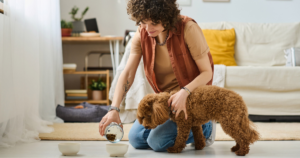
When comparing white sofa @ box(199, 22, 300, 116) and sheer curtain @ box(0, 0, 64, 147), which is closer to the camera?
sheer curtain @ box(0, 0, 64, 147)

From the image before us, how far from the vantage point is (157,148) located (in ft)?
4.92

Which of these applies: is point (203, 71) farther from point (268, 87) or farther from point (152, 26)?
point (268, 87)

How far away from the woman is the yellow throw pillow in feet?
5.55

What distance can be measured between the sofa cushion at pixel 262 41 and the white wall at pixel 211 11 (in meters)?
0.35

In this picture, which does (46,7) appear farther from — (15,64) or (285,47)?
(285,47)

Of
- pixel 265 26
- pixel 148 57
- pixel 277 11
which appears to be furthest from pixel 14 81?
pixel 277 11

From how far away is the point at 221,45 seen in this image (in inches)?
130

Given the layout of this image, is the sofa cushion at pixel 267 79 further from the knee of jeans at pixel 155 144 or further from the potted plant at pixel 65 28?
the potted plant at pixel 65 28

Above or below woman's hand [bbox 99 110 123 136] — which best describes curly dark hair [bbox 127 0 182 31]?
above

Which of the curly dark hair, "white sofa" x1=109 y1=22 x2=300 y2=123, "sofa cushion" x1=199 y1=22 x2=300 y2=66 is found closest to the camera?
the curly dark hair

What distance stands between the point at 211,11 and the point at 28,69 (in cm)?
254

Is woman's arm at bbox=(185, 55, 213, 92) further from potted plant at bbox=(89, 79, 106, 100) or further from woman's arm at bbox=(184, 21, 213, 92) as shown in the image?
potted plant at bbox=(89, 79, 106, 100)

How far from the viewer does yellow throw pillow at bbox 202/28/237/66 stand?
10.5 ft

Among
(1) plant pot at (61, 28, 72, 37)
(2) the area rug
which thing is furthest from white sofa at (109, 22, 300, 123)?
(1) plant pot at (61, 28, 72, 37)
